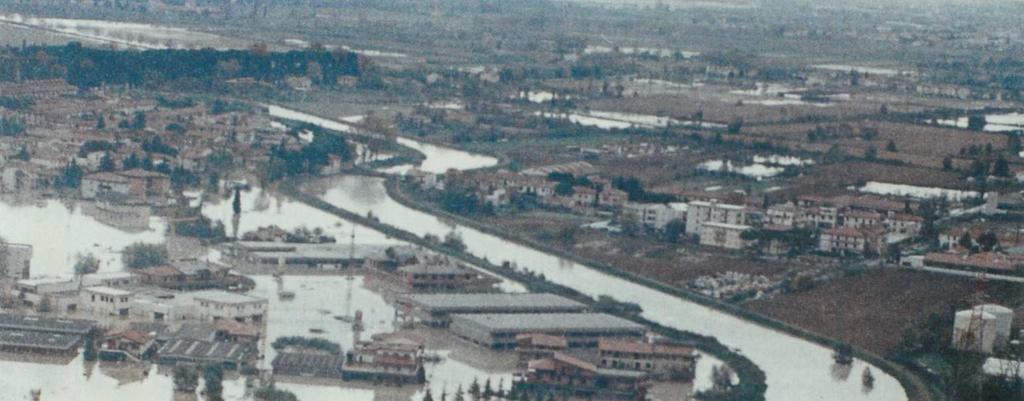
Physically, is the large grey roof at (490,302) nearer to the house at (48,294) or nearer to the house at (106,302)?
the house at (106,302)

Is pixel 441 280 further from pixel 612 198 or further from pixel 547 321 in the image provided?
pixel 612 198

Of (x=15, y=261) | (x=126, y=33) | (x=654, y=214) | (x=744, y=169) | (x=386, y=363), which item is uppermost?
(x=386, y=363)

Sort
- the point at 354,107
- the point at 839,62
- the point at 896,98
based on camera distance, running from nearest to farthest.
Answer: the point at 354,107 → the point at 896,98 → the point at 839,62

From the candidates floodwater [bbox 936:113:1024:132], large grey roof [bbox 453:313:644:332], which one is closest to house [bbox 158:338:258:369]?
large grey roof [bbox 453:313:644:332]

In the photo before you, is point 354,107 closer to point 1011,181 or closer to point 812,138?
point 812,138

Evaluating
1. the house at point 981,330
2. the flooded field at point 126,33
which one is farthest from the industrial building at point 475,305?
the flooded field at point 126,33

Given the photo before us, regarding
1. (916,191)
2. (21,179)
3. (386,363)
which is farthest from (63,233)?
(916,191)

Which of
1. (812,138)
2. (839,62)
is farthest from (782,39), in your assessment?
(812,138)
